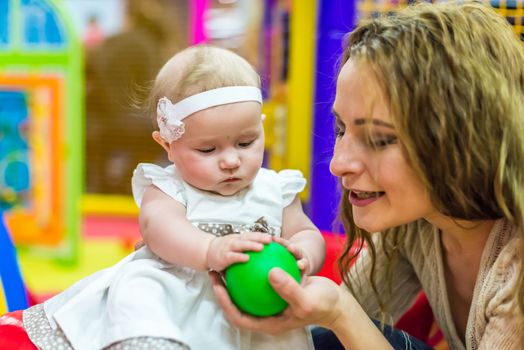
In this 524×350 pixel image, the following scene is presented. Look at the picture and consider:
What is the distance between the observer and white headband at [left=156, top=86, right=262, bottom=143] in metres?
0.88

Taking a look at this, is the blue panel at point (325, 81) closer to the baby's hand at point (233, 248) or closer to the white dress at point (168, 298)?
the white dress at point (168, 298)

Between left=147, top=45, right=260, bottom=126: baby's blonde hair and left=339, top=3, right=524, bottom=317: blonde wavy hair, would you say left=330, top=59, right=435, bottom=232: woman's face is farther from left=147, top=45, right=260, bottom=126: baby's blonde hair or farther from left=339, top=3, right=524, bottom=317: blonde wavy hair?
left=147, top=45, right=260, bottom=126: baby's blonde hair

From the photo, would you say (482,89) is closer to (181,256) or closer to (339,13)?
(181,256)

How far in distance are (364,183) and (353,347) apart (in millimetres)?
209

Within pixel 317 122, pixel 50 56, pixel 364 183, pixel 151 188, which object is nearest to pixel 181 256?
pixel 151 188

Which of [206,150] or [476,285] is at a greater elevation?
[206,150]

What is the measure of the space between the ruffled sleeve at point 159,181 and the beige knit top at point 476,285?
356 millimetres

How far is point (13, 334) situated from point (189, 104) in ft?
1.31

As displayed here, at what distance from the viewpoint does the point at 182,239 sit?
84 cm

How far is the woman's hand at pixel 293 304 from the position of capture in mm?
748

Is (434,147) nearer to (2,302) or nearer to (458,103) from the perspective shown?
(458,103)

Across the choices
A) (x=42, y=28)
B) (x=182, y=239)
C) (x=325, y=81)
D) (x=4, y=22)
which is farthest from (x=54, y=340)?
(x=4, y=22)

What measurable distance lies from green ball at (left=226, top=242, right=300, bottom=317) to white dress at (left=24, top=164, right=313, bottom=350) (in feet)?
0.28

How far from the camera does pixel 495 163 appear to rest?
2.68ft
